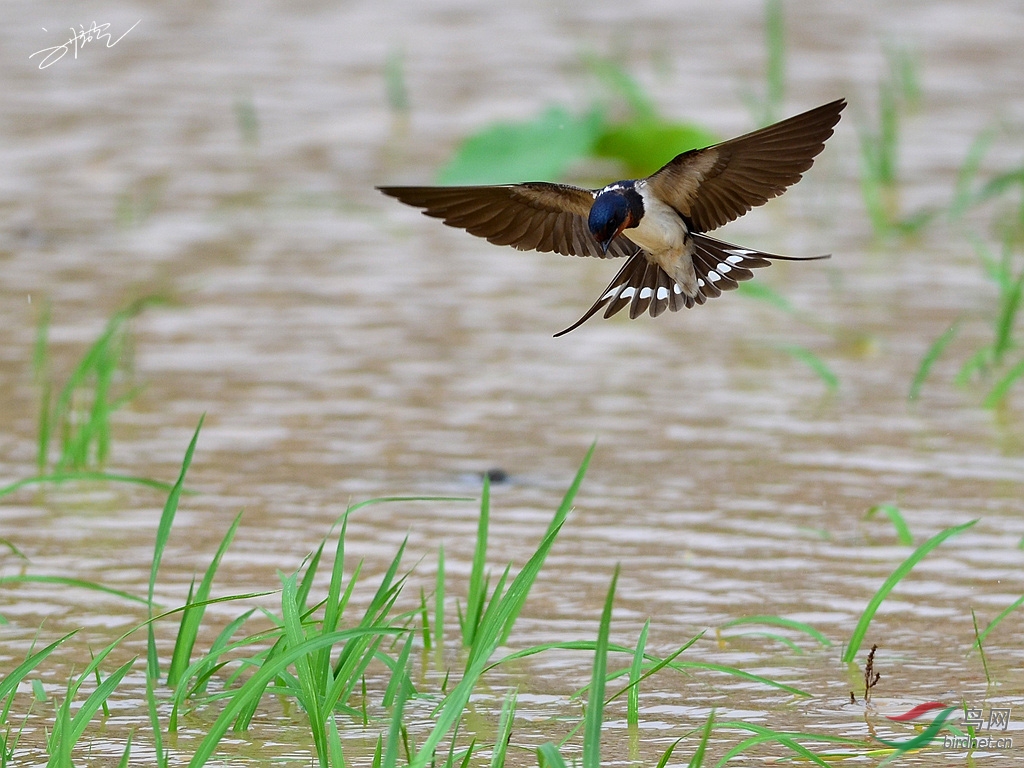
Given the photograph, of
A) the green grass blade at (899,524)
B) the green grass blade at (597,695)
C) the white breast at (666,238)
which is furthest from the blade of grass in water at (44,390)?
the green grass blade at (597,695)

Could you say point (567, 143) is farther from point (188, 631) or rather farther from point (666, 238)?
point (188, 631)

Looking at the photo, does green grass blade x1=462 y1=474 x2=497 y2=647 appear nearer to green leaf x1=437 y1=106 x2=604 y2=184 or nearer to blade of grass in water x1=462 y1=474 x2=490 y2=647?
blade of grass in water x1=462 y1=474 x2=490 y2=647

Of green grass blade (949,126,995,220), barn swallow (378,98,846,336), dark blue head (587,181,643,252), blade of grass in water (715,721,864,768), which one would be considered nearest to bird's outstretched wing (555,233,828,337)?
barn swallow (378,98,846,336)

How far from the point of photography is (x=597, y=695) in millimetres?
2588

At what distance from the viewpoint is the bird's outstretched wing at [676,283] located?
3.69 metres

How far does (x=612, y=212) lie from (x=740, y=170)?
0.28 meters

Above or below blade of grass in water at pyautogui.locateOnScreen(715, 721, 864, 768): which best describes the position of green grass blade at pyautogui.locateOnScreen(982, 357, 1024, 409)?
above

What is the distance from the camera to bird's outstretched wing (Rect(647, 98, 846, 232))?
11.4ft

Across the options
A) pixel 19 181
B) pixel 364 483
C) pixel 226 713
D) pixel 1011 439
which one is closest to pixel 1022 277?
pixel 1011 439

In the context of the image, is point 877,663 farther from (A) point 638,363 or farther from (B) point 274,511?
(A) point 638,363

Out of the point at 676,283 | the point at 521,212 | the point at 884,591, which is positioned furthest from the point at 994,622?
the point at 521,212

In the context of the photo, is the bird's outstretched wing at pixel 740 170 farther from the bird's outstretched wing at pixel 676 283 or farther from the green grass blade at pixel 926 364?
the green grass blade at pixel 926 364

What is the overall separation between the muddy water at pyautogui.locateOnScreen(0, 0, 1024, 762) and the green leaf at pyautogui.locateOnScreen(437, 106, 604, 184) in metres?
0.30

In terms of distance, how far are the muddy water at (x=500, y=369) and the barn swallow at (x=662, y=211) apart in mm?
740
